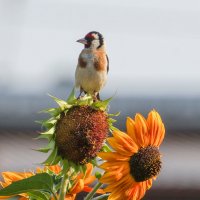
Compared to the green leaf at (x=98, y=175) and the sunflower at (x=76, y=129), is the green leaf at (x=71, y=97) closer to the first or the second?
the sunflower at (x=76, y=129)

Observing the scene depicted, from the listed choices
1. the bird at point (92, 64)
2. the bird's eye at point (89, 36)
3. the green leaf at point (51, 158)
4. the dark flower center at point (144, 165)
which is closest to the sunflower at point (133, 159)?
the dark flower center at point (144, 165)

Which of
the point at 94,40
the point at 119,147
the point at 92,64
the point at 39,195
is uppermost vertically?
the point at 94,40

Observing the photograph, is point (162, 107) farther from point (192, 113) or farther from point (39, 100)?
point (39, 100)

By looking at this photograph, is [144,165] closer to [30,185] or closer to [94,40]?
[30,185]

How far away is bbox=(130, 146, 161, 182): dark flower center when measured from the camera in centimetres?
220

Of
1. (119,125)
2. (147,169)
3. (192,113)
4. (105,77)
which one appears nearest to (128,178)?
(147,169)

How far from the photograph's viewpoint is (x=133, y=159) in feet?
7.25

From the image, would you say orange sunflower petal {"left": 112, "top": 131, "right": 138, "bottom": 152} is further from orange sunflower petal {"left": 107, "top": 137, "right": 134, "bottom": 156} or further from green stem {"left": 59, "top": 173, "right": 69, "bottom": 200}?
green stem {"left": 59, "top": 173, "right": 69, "bottom": 200}

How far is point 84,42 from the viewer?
4.06 metres

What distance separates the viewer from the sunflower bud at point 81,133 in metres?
2.13

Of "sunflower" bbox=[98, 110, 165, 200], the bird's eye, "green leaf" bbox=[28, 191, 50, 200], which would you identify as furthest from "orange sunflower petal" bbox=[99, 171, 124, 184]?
the bird's eye

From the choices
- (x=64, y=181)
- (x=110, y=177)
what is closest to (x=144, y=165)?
(x=110, y=177)

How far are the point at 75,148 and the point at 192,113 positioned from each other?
23.5 ft

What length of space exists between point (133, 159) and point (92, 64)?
6.30 ft
